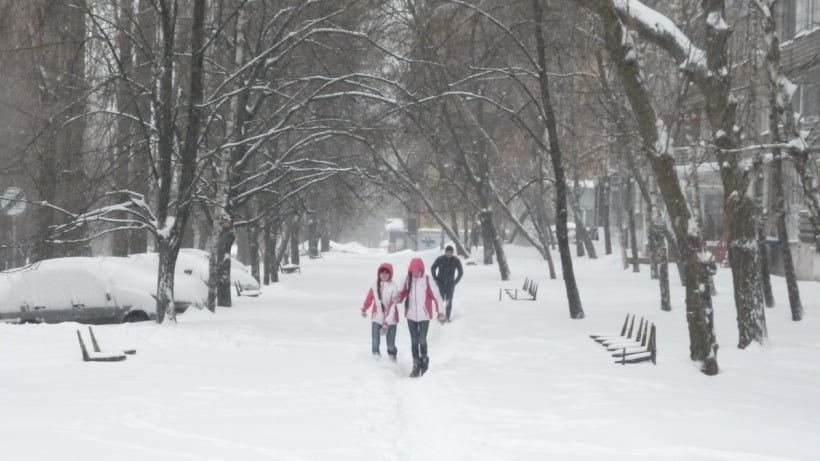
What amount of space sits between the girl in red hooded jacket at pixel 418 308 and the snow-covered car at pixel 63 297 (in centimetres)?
728

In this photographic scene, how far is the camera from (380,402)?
1066cm

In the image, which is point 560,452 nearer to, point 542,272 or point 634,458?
point 634,458

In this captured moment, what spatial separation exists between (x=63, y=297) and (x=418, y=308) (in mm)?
8136

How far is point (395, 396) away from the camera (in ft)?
37.1

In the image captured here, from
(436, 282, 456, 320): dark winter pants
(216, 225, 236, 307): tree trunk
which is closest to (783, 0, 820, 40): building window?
(436, 282, 456, 320): dark winter pants

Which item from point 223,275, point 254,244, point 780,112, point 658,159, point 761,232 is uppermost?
point 780,112

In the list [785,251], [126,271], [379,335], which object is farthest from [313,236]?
[379,335]

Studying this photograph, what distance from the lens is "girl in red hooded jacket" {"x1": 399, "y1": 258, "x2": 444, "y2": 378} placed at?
13.9 m

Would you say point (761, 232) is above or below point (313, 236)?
below

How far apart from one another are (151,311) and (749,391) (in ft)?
39.2

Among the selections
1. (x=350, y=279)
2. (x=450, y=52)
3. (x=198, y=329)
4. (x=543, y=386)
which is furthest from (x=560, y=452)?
(x=350, y=279)

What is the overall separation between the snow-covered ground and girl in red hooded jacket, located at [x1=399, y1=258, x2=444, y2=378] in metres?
0.34

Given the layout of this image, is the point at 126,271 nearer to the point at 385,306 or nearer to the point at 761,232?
the point at 385,306

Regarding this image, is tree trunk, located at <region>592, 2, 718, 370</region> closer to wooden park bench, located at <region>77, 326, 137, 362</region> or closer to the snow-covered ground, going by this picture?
the snow-covered ground
